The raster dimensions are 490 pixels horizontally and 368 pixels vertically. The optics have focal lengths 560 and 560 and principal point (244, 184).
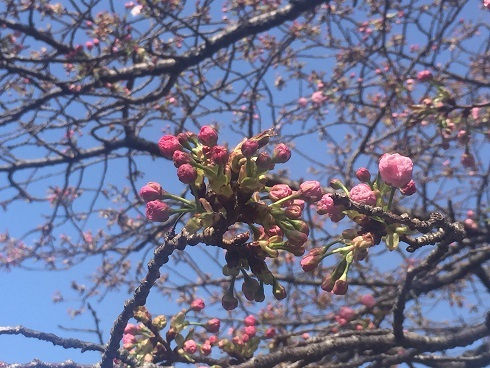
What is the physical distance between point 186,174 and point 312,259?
46 cm

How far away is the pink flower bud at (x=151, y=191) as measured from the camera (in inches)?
63.8

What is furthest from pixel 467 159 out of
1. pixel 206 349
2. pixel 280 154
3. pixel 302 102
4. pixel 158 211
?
pixel 302 102

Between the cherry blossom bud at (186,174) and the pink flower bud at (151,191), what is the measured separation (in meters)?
0.21

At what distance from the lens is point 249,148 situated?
1.47 metres

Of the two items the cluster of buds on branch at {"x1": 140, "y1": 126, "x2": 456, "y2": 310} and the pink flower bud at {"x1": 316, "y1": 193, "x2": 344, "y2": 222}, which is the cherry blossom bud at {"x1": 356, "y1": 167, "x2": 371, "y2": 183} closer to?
the cluster of buds on branch at {"x1": 140, "y1": 126, "x2": 456, "y2": 310}

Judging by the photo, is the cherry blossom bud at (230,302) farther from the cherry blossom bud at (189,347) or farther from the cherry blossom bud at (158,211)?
the cherry blossom bud at (189,347)

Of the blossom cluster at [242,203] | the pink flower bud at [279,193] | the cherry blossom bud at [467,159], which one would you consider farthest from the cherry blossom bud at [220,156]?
the cherry blossom bud at [467,159]

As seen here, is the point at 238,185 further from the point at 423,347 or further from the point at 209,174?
the point at 423,347

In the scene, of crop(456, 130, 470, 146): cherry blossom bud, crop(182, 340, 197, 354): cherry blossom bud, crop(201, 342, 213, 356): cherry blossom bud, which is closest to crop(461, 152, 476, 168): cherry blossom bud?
crop(456, 130, 470, 146): cherry blossom bud

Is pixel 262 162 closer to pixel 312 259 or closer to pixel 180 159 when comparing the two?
pixel 180 159

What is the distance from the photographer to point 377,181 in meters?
1.62

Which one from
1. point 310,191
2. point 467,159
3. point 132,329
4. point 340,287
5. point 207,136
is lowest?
point 340,287

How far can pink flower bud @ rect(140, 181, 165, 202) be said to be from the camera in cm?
162

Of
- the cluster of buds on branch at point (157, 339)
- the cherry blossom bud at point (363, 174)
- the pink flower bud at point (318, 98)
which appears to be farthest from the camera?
the pink flower bud at point (318, 98)
